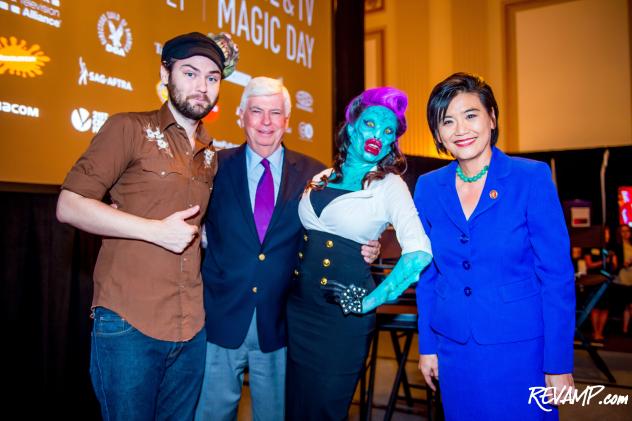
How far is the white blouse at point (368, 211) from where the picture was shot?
1841 mm

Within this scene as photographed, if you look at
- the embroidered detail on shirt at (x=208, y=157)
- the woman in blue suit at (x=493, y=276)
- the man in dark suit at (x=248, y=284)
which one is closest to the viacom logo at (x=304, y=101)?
the man in dark suit at (x=248, y=284)

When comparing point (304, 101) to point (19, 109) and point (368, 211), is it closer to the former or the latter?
point (19, 109)

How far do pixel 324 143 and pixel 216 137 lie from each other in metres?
1.83

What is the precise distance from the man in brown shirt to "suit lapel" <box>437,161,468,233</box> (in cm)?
86

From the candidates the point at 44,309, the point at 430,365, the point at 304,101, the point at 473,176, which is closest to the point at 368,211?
the point at 473,176

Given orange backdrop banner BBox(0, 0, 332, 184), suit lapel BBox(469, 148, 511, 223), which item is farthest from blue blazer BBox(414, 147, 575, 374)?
orange backdrop banner BBox(0, 0, 332, 184)

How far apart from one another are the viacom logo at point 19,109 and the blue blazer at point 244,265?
1351 mm

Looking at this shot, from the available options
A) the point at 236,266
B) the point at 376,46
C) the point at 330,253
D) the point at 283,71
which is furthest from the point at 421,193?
the point at 376,46

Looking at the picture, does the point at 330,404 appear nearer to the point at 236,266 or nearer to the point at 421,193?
the point at 236,266

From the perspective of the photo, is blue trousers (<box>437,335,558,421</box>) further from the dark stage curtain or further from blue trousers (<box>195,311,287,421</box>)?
the dark stage curtain

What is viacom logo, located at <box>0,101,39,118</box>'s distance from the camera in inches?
104

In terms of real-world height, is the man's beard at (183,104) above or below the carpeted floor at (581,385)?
above

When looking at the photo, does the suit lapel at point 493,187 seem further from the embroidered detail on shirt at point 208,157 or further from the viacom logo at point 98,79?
the viacom logo at point 98,79

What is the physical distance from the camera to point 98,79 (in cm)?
Result: 320
